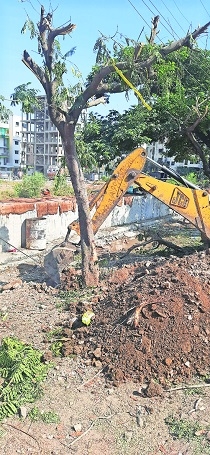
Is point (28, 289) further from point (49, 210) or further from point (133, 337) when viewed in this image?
point (49, 210)

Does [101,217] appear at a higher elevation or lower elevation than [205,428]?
higher

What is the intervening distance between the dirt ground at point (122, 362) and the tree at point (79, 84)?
63.6 inches

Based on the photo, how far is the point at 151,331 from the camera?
5191 mm

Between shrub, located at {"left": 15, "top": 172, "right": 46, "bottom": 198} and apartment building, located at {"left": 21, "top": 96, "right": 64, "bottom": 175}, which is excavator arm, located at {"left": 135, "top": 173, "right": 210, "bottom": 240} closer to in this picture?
shrub, located at {"left": 15, "top": 172, "right": 46, "bottom": 198}

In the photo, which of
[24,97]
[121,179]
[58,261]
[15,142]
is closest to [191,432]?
[58,261]

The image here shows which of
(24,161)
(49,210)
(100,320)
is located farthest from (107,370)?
(24,161)

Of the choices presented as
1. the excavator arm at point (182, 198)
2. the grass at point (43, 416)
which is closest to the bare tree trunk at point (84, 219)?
the excavator arm at point (182, 198)

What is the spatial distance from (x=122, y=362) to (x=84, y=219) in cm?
319

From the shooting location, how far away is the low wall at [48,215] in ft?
34.2

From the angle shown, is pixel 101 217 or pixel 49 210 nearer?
pixel 101 217

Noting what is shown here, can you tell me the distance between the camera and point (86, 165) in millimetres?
8070

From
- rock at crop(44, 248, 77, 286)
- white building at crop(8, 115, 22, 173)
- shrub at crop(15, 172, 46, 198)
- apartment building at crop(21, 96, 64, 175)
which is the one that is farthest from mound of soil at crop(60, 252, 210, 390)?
white building at crop(8, 115, 22, 173)

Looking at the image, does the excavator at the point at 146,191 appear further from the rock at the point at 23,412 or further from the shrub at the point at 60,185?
the rock at the point at 23,412

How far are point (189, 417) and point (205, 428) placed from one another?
0.68 ft
